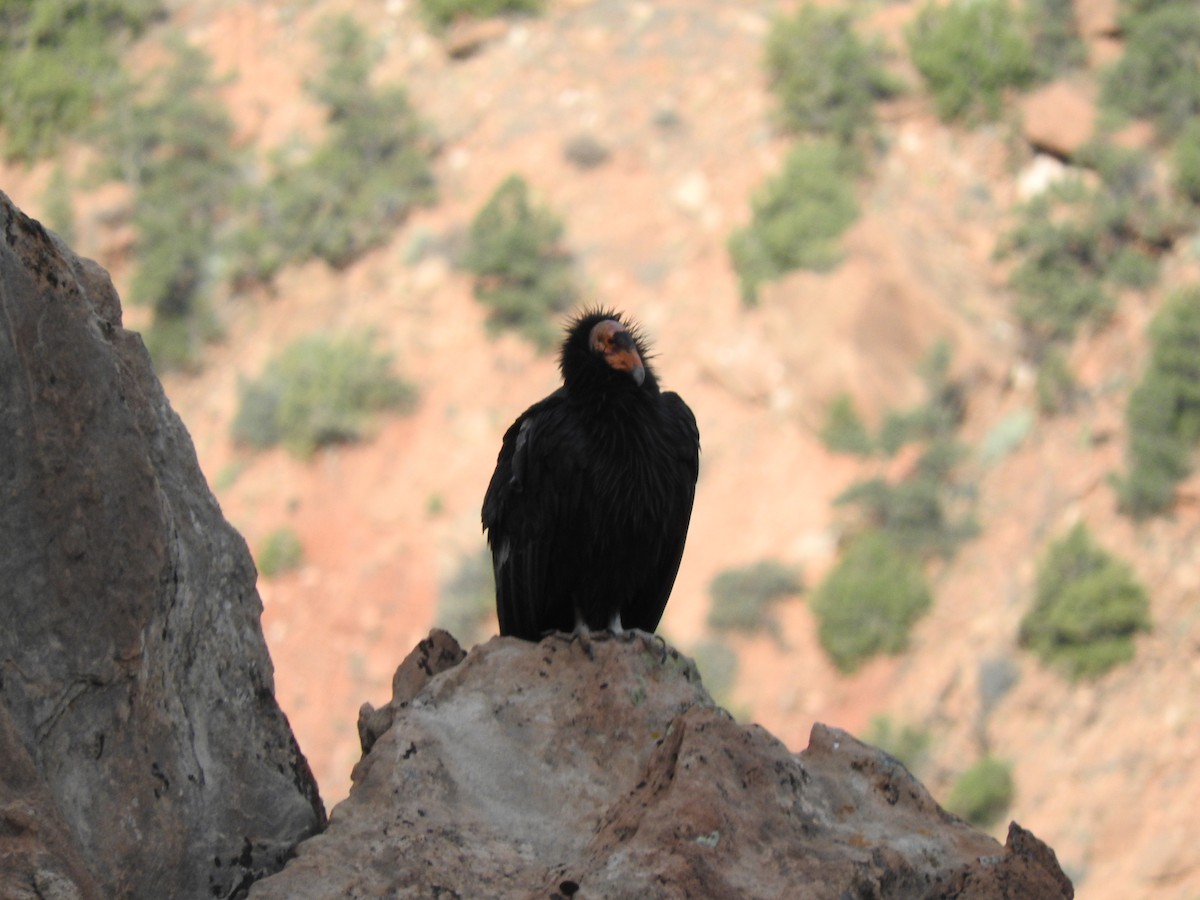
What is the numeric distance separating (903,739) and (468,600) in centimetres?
Answer: 669

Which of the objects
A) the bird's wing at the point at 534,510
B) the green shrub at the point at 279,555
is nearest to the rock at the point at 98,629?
the bird's wing at the point at 534,510

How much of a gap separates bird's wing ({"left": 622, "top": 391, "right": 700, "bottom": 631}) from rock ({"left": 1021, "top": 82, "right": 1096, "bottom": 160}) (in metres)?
22.3

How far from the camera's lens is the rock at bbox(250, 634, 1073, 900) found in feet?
12.9

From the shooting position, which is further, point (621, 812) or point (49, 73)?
point (49, 73)

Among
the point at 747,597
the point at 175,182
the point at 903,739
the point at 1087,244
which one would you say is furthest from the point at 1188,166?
the point at 175,182

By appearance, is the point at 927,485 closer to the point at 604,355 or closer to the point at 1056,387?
the point at 1056,387

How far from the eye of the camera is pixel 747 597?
70.6ft

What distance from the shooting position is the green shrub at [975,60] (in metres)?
27.5

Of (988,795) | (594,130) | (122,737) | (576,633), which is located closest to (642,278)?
(594,130)

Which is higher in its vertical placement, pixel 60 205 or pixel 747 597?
pixel 60 205

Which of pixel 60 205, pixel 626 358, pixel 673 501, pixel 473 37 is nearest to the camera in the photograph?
pixel 626 358

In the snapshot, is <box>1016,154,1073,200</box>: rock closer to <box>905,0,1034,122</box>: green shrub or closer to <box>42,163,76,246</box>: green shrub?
<box>905,0,1034,122</box>: green shrub

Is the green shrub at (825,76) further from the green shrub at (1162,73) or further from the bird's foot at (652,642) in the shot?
the bird's foot at (652,642)

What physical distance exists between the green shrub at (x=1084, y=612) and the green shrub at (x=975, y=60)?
34.4ft
